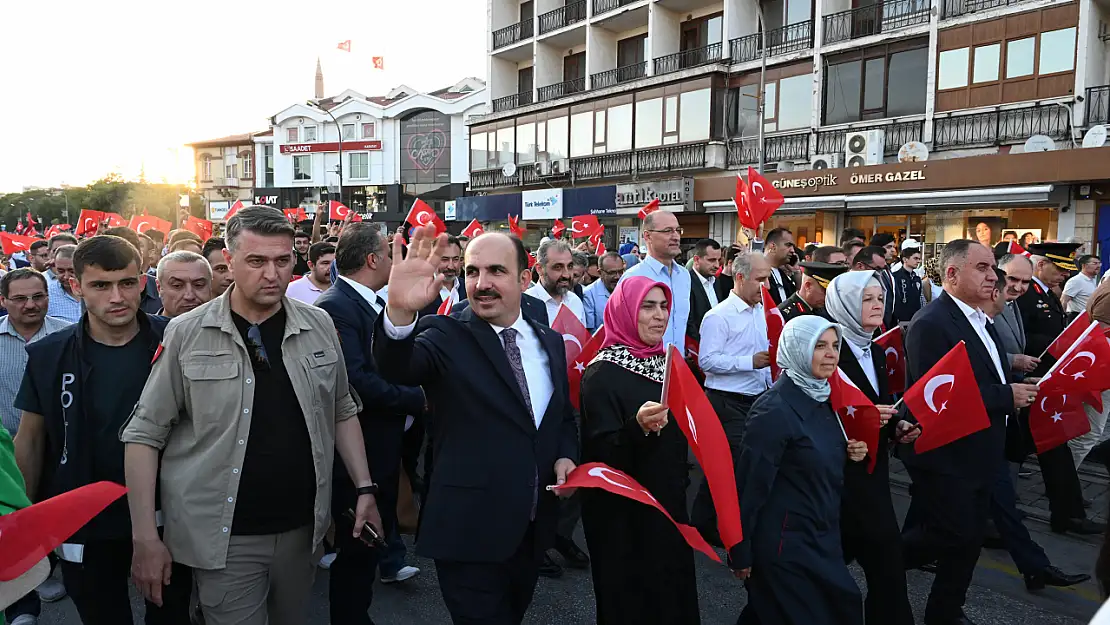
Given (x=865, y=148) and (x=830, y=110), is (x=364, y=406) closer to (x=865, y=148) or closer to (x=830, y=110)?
(x=865, y=148)

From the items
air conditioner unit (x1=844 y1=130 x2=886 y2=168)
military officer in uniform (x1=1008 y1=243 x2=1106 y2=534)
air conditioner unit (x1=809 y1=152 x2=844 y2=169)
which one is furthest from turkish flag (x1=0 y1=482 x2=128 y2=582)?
air conditioner unit (x1=809 y1=152 x2=844 y2=169)

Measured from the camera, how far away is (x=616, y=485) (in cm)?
299

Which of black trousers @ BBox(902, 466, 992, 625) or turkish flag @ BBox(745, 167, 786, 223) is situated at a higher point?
turkish flag @ BBox(745, 167, 786, 223)

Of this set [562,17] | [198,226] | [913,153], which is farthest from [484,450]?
[562,17]

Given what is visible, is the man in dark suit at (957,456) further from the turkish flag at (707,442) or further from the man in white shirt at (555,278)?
the man in white shirt at (555,278)

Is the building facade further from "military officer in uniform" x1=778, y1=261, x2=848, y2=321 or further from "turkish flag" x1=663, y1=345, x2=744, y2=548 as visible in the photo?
"turkish flag" x1=663, y1=345, x2=744, y2=548

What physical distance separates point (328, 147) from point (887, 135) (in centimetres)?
4507

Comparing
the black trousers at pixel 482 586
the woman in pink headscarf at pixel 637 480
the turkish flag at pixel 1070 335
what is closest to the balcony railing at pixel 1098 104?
the turkish flag at pixel 1070 335

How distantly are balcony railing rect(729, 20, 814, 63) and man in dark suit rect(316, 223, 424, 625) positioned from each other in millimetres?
21432

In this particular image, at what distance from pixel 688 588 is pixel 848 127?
68.4 feet

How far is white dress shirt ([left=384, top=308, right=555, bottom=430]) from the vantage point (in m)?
3.10

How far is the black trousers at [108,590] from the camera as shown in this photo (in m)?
3.02

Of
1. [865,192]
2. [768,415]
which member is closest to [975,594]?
[768,415]

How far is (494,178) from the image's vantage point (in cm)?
3541
